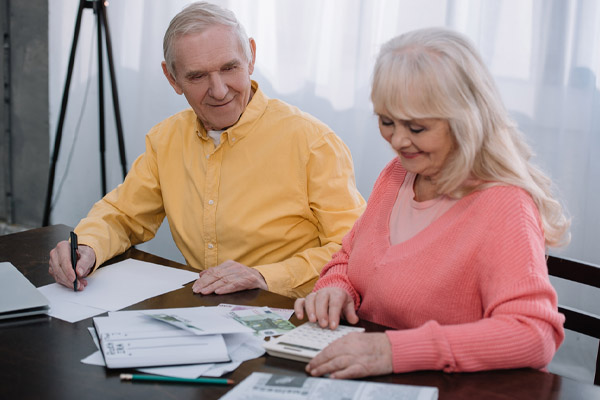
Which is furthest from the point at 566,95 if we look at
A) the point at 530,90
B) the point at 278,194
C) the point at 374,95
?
the point at 374,95

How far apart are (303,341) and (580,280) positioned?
0.67 meters

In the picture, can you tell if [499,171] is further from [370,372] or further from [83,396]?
[83,396]

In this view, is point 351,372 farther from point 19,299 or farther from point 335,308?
point 19,299

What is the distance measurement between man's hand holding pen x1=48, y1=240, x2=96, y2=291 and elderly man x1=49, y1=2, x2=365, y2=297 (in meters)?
0.06

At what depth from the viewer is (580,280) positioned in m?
1.41

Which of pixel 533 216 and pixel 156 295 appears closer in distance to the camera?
pixel 533 216

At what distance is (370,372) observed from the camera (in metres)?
1.07

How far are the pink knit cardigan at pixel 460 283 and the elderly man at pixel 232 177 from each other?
1.08 ft

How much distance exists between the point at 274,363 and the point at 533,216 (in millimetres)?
578

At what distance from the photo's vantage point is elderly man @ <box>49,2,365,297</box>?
1.80 m

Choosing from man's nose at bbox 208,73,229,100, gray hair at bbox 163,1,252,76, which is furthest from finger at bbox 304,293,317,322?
gray hair at bbox 163,1,252,76

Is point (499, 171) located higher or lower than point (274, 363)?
higher

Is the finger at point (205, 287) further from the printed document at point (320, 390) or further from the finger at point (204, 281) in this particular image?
the printed document at point (320, 390)

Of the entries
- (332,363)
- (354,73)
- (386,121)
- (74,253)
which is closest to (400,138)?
(386,121)
